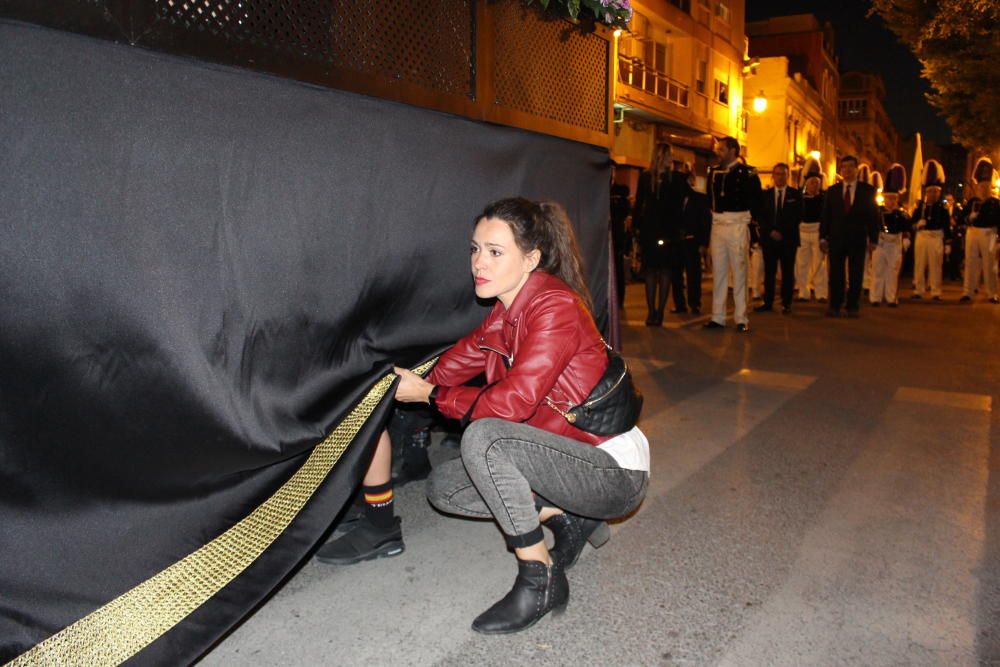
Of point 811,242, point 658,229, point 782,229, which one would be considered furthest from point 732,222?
point 811,242

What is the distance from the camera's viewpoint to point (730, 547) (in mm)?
2900

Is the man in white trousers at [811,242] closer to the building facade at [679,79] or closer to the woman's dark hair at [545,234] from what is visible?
the building facade at [679,79]

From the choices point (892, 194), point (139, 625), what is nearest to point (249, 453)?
point (139, 625)

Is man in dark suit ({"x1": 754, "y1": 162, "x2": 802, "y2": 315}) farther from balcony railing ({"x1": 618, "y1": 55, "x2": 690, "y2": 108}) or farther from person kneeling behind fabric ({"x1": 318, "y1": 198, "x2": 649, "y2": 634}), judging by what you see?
balcony railing ({"x1": 618, "y1": 55, "x2": 690, "y2": 108})

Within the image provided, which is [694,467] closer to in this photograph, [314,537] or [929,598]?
[929,598]

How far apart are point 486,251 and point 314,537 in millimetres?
1063

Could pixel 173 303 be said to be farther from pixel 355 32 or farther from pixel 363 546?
pixel 363 546

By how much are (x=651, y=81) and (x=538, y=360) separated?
873 inches

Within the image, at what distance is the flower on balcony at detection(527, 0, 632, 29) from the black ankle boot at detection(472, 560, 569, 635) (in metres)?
→ 2.30

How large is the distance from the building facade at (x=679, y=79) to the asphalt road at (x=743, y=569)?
16534 mm

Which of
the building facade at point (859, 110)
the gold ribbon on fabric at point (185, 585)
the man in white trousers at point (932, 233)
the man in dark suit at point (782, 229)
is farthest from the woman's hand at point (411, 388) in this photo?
the building facade at point (859, 110)

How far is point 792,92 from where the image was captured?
34.4 metres

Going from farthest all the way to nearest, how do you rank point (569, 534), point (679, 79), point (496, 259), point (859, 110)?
point (859, 110) → point (679, 79) → point (569, 534) → point (496, 259)

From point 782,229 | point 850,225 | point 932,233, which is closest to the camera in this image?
point 850,225
